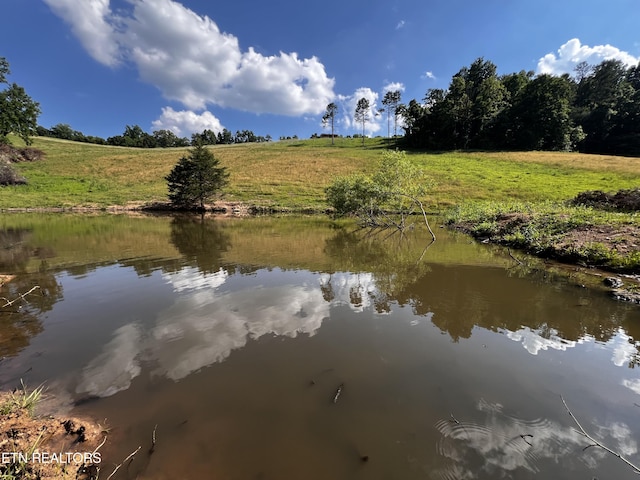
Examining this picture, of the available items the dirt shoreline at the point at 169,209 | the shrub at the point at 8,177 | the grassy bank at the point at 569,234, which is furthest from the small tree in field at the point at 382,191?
the shrub at the point at 8,177

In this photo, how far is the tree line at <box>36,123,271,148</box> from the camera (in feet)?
413

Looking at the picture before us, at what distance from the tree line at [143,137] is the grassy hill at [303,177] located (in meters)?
53.6

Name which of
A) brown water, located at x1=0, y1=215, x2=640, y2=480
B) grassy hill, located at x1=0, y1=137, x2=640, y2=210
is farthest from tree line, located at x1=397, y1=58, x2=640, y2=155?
brown water, located at x1=0, y1=215, x2=640, y2=480

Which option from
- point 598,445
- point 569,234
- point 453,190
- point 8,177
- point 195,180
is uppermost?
point 8,177

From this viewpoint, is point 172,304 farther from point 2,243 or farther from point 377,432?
point 2,243

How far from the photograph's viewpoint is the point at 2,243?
1780 cm

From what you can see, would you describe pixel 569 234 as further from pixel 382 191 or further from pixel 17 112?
pixel 17 112

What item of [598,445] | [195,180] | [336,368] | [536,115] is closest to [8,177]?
[195,180]

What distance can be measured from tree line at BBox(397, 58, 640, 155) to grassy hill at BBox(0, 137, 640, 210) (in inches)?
446

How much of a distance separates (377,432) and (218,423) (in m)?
2.18

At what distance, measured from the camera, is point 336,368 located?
5.68 meters

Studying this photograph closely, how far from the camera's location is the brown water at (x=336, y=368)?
3.86 meters

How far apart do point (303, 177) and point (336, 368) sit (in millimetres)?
48335

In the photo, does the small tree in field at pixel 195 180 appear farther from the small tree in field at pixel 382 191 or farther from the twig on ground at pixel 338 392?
the twig on ground at pixel 338 392
